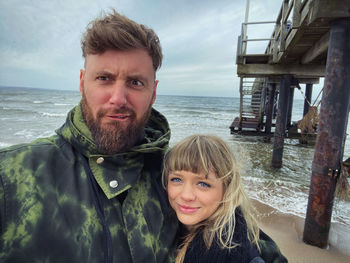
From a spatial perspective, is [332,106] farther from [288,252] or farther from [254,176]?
[254,176]

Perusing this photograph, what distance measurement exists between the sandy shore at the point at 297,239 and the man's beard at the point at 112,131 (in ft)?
12.0

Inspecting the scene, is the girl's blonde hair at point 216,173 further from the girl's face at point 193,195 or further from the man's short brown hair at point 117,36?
the man's short brown hair at point 117,36

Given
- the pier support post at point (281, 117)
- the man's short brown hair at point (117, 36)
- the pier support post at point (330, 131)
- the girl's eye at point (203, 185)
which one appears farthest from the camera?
the pier support post at point (281, 117)

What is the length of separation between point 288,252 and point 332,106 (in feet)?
8.27

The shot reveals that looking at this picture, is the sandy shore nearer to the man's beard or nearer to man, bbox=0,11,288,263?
man, bbox=0,11,288,263

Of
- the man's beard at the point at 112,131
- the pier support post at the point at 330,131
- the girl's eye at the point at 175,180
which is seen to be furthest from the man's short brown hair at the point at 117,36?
the pier support post at the point at 330,131

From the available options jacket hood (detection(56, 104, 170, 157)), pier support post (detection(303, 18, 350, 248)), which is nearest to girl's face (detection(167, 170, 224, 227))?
jacket hood (detection(56, 104, 170, 157))

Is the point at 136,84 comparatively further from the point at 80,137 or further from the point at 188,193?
the point at 188,193

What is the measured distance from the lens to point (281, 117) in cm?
838

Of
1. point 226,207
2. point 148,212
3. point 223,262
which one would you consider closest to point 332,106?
point 226,207

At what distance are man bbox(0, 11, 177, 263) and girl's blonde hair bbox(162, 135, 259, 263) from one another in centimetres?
15

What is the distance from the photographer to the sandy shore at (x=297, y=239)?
12.2 ft

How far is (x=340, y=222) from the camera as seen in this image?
4.94m

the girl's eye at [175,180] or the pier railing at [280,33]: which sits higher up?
the pier railing at [280,33]
